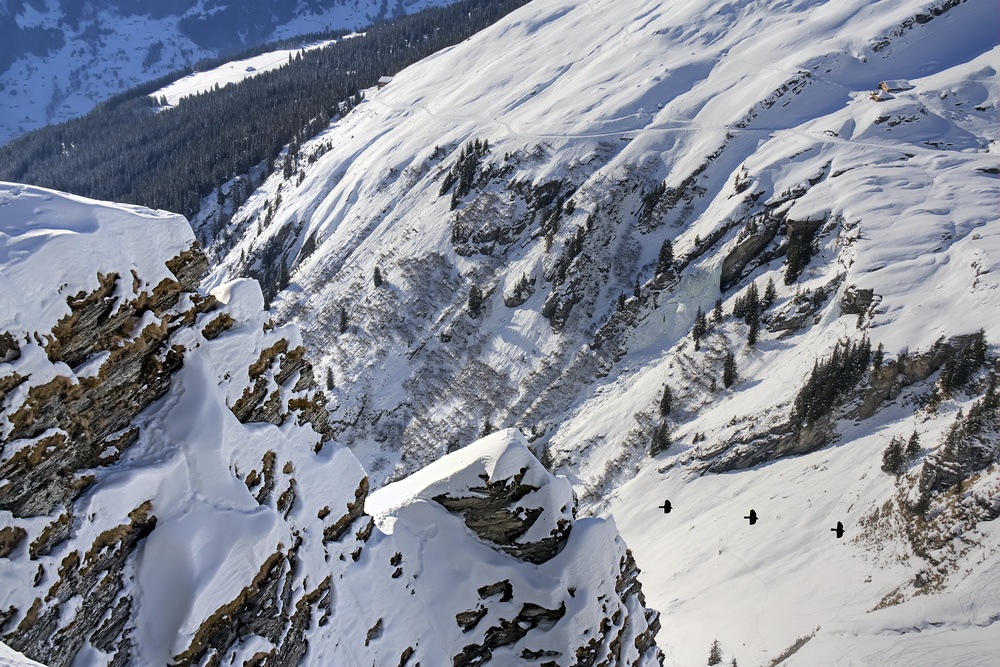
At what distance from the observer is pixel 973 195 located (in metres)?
59.7

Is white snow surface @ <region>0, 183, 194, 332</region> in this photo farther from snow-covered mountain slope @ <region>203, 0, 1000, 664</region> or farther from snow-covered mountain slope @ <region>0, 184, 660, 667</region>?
snow-covered mountain slope @ <region>203, 0, 1000, 664</region>

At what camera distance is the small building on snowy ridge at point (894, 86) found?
80.0 meters

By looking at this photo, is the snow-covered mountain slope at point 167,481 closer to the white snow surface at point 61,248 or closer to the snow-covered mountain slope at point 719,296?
the white snow surface at point 61,248

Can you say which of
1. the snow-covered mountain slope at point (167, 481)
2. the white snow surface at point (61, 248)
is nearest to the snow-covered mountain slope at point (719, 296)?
the snow-covered mountain slope at point (167, 481)

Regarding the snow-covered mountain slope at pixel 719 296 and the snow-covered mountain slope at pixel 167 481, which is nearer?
the snow-covered mountain slope at pixel 167 481

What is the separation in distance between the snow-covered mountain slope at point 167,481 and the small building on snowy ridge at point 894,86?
8773 cm

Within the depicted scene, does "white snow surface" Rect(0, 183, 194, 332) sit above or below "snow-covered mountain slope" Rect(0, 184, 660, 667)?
above

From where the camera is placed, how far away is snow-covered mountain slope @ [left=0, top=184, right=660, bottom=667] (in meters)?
11.2

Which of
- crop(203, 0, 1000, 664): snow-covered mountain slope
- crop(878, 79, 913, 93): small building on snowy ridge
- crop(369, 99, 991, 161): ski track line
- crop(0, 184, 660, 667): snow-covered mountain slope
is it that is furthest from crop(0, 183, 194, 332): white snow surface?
crop(878, 79, 913, 93): small building on snowy ridge

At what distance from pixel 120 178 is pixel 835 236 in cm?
19653

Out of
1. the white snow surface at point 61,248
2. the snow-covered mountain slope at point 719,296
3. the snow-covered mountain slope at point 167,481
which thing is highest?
the white snow surface at point 61,248

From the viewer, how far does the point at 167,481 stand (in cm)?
1312

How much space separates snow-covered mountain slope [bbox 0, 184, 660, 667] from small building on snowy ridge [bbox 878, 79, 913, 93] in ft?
288

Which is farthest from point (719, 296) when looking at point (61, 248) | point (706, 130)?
point (61, 248)
